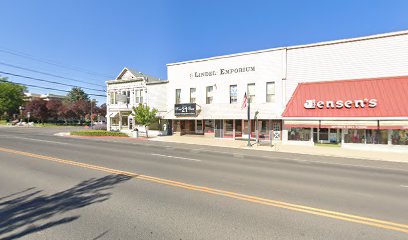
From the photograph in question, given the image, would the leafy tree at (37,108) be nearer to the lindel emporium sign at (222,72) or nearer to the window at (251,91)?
the lindel emporium sign at (222,72)

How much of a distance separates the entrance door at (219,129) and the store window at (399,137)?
14853mm

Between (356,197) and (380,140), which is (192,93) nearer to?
(380,140)

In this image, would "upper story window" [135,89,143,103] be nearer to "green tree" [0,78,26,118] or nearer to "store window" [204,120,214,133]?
"store window" [204,120,214,133]

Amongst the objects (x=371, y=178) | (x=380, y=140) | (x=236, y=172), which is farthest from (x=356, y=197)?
(x=380, y=140)

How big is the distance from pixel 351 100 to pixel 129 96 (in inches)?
1057

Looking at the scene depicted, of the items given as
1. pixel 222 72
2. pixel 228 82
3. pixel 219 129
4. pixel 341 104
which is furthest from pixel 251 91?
pixel 341 104

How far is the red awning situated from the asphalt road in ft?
31.1

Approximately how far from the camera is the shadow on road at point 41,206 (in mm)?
4270

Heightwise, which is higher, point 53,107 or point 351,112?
point 53,107

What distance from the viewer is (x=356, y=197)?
6.31 m

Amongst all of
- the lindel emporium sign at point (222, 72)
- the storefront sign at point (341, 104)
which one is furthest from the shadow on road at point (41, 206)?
the lindel emporium sign at point (222, 72)

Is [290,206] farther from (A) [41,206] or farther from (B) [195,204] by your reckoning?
(A) [41,206]

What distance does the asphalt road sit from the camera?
4.19 metres

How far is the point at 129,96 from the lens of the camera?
107ft
